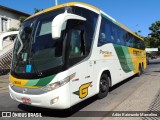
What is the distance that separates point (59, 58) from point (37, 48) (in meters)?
0.75

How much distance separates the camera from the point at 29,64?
6.34m

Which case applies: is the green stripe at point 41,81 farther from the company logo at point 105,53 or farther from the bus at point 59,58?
the company logo at point 105,53

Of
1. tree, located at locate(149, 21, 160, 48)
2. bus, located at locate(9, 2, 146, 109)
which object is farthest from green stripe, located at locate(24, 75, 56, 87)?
tree, located at locate(149, 21, 160, 48)

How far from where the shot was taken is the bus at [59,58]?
6004 millimetres

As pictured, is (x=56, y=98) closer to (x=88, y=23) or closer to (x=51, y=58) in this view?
(x=51, y=58)

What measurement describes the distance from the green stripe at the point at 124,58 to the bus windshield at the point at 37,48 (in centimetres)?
442

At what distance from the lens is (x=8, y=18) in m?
28.4

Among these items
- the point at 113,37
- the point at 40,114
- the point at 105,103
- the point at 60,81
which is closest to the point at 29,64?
the point at 60,81

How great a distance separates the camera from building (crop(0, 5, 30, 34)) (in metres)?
27.4

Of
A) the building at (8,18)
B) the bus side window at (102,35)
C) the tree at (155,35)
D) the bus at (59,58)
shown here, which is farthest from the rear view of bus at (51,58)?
the tree at (155,35)

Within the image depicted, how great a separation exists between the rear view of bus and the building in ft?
70.4

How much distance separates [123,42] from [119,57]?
151 centimetres

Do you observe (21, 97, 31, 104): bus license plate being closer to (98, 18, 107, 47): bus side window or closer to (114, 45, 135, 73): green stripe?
(98, 18, 107, 47): bus side window

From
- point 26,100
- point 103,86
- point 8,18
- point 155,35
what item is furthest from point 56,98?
point 155,35
